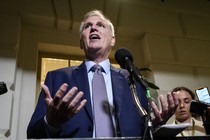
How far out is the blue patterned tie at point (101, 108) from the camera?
1051 mm

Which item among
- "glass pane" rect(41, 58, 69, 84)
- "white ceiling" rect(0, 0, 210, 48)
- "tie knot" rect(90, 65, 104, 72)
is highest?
"white ceiling" rect(0, 0, 210, 48)

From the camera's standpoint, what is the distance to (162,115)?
916 mm

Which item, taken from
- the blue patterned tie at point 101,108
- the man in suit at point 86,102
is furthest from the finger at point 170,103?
the blue patterned tie at point 101,108

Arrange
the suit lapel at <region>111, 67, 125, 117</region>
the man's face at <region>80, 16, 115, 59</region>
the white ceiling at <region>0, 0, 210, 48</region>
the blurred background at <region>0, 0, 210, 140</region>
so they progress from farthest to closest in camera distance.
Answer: the white ceiling at <region>0, 0, 210, 48</region> → the blurred background at <region>0, 0, 210, 140</region> → the man's face at <region>80, 16, 115, 59</region> → the suit lapel at <region>111, 67, 125, 117</region>

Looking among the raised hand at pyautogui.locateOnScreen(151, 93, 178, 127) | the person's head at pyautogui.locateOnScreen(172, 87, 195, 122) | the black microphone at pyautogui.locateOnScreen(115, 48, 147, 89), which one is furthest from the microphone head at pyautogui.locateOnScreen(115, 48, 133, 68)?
the person's head at pyautogui.locateOnScreen(172, 87, 195, 122)

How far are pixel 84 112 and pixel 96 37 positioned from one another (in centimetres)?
59

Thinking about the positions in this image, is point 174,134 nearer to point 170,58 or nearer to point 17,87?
point 17,87

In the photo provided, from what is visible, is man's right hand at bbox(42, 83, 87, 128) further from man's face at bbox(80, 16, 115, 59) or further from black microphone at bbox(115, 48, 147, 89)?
man's face at bbox(80, 16, 115, 59)

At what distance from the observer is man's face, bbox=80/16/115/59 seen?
148 centimetres

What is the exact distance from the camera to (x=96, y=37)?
1537 millimetres

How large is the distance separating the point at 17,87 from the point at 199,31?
246cm

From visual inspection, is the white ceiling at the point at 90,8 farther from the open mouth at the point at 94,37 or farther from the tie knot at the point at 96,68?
the tie knot at the point at 96,68

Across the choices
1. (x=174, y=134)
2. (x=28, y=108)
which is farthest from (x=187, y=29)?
(x=174, y=134)

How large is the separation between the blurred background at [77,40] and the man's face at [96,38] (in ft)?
3.79
